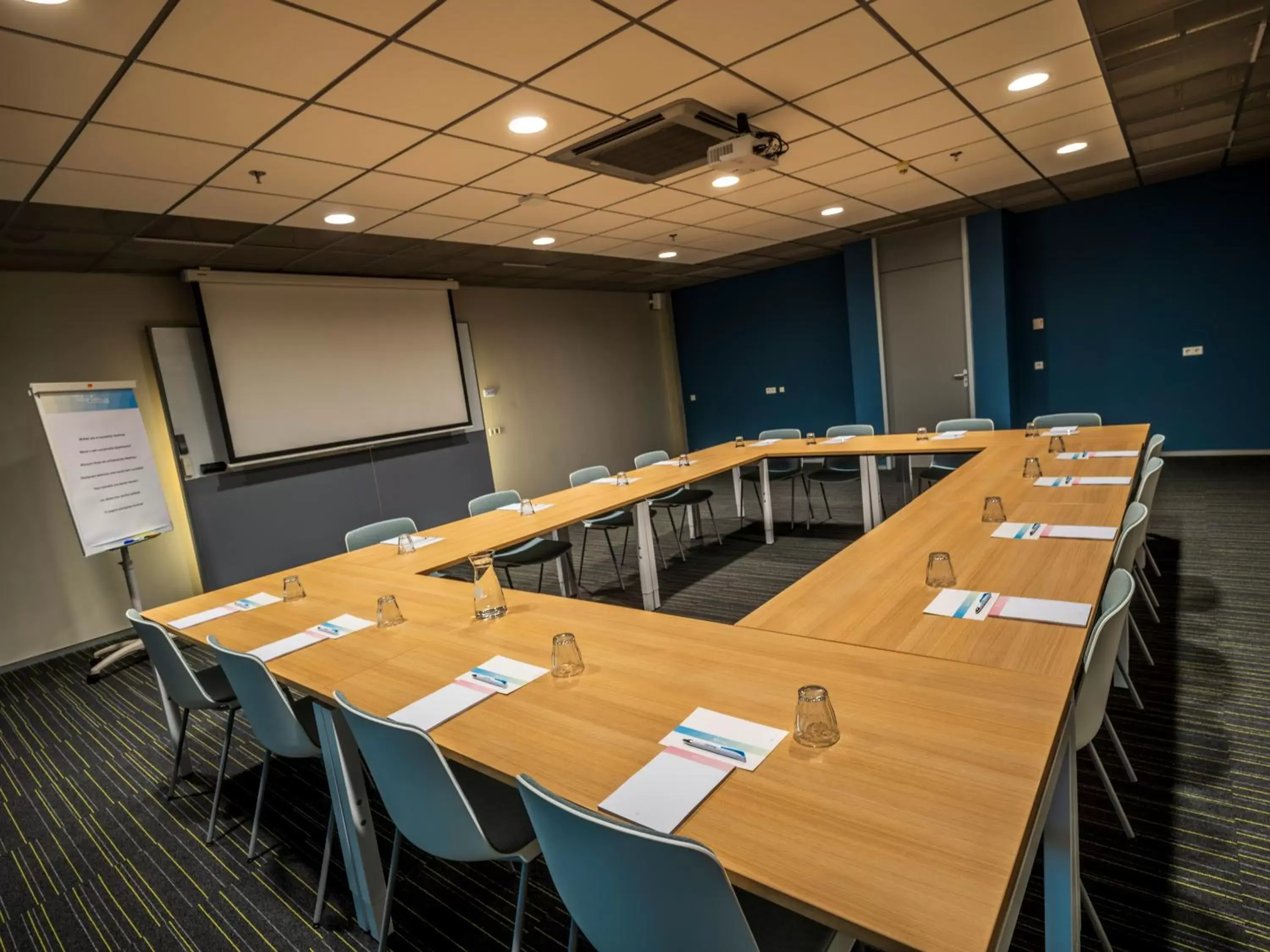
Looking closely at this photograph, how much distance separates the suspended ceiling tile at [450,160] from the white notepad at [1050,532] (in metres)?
2.94

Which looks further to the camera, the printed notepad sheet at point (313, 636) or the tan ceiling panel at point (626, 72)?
the tan ceiling panel at point (626, 72)

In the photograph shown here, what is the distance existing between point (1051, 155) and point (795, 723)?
5297 millimetres

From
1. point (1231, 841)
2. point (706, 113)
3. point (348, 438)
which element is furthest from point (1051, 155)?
point (348, 438)

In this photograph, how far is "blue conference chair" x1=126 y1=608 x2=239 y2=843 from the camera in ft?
7.94

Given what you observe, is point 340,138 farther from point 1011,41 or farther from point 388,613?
point 1011,41

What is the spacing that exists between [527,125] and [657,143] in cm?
68

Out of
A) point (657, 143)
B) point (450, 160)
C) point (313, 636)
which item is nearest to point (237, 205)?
point (450, 160)

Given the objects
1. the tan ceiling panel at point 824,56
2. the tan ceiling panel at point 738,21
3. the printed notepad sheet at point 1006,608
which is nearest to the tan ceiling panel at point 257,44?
the tan ceiling panel at point 738,21

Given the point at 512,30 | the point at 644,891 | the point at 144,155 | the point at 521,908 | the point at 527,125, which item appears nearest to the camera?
the point at 644,891

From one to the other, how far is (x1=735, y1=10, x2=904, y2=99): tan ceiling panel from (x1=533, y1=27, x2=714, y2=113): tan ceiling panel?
0.28 meters

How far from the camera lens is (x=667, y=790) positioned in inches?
48.1

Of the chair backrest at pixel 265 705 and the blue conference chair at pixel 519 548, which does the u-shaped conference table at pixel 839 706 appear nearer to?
the chair backrest at pixel 265 705

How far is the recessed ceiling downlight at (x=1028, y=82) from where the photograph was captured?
326cm

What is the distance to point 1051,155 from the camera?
4.88m
